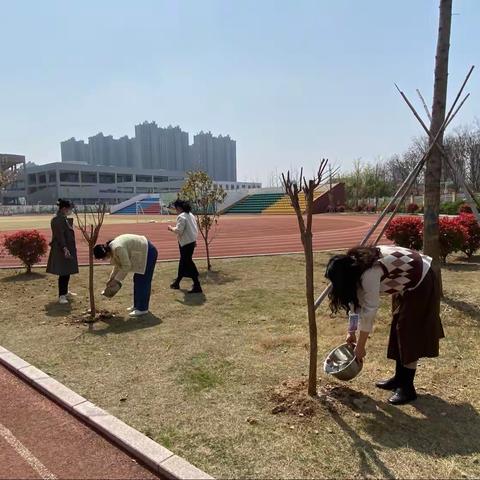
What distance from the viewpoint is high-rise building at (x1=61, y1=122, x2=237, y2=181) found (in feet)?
412

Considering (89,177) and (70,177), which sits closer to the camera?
(70,177)

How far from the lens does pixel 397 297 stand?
3725 millimetres

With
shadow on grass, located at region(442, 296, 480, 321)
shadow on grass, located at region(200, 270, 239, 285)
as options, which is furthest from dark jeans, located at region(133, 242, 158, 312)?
shadow on grass, located at region(442, 296, 480, 321)

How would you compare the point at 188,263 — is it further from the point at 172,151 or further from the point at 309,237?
the point at 172,151

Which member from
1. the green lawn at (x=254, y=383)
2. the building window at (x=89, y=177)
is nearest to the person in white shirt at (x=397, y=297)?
the green lawn at (x=254, y=383)

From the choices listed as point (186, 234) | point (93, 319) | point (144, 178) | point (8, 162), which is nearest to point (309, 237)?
point (93, 319)

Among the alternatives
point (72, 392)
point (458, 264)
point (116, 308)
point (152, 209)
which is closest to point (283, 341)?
point (72, 392)

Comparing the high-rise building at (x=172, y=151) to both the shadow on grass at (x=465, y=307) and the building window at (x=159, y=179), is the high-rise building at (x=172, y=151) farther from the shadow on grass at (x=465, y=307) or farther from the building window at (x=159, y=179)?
the shadow on grass at (x=465, y=307)

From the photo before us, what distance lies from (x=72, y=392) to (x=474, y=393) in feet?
11.2

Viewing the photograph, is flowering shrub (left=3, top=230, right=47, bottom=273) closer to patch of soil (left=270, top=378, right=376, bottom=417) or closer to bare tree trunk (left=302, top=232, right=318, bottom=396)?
patch of soil (left=270, top=378, right=376, bottom=417)

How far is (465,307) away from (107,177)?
10258 centimetres

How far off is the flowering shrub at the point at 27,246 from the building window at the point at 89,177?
306ft

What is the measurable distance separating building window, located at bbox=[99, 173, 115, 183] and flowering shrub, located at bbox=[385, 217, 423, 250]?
97.4 metres

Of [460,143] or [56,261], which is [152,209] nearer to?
[460,143]
